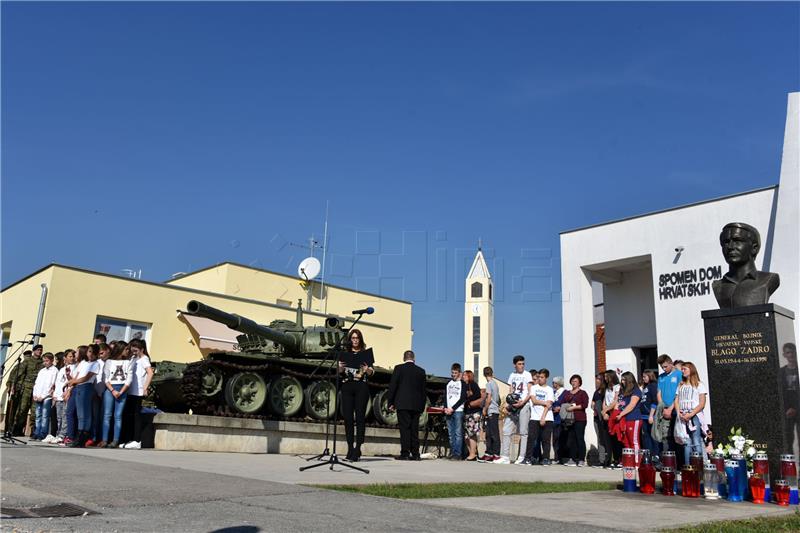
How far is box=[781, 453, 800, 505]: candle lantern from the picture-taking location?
6504 millimetres

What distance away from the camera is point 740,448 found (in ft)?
22.9

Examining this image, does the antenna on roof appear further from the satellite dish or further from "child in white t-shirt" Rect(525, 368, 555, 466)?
"child in white t-shirt" Rect(525, 368, 555, 466)

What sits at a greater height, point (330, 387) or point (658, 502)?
point (330, 387)

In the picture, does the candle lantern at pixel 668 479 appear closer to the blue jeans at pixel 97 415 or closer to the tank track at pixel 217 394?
the tank track at pixel 217 394

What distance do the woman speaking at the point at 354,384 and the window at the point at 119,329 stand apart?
543 inches

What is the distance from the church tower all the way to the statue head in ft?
335

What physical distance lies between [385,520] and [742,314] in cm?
536

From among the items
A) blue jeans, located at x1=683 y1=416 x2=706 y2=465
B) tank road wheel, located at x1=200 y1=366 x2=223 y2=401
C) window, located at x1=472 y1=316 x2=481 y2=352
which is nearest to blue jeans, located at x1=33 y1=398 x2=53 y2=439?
tank road wheel, located at x1=200 y1=366 x2=223 y2=401

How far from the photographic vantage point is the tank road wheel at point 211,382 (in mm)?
13242

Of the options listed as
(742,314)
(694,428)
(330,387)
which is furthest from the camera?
(330,387)

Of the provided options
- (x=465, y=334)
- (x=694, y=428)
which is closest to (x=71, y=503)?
(x=694, y=428)

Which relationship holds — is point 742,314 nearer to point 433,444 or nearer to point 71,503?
point 71,503

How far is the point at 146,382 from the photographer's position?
11289 millimetres

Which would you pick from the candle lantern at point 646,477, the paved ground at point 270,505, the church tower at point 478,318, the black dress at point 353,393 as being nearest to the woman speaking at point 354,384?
the black dress at point 353,393
